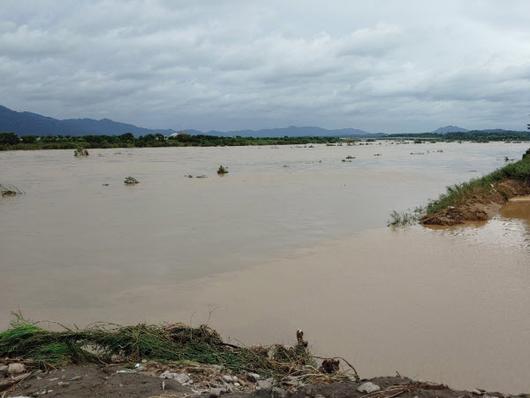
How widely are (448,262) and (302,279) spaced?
280 cm

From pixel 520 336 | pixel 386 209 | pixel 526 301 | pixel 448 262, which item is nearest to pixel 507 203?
pixel 386 209

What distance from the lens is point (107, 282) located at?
7.54 meters

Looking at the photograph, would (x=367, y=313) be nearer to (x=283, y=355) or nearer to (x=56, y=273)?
(x=283, y=355)

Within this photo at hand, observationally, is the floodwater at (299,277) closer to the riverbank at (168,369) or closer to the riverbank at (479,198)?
the riverbank at (479,198)

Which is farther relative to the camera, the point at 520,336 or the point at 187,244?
the point at 187,244

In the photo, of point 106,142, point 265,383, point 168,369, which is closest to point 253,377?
point 265,383

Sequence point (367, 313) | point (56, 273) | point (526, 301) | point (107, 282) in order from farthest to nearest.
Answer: point (56, 273) → point (107, 282) → point (526, 301) → point (367, 313)

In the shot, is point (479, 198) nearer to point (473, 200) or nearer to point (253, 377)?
point (473, 200)

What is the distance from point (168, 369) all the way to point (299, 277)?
4.01 meters

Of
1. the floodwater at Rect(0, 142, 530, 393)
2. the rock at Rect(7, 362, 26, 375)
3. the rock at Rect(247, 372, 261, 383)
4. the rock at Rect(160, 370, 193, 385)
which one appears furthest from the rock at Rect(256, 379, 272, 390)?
the rock at Rect(7, 362, 26, 375)

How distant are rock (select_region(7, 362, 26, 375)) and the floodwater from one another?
1.95 metres

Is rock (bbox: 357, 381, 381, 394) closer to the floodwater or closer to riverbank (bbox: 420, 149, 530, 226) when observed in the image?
the floodwater

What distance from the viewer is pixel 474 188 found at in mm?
15523

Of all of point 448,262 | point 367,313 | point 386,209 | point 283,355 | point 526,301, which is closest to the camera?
point 283,355
